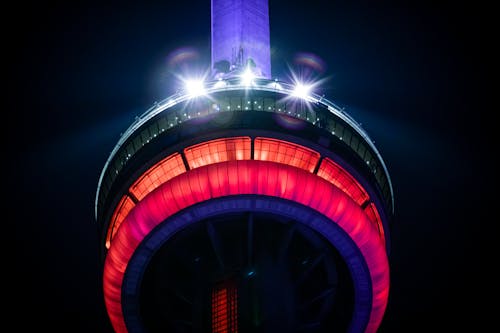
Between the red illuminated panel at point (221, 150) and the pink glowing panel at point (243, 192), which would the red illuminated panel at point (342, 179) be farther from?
the red illuminated panel at point (221, 150)

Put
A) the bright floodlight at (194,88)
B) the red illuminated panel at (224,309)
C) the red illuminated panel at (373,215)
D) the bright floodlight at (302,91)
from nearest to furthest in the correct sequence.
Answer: the red illuminated panel at (224,309)
the red illuminated panel at (373,215)
the bright floodlight at (194,88)
the bright floodlight at (302,91)

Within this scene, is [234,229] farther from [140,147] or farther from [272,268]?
[140,147]

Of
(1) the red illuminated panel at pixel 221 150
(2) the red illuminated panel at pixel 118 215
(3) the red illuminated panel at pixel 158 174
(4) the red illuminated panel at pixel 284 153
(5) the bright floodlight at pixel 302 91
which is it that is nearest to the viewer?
(1) the red illuminated panel at pixel 221 150

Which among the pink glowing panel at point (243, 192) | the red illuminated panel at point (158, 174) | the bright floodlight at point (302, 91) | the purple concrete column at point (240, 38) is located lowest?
the pink glowing panel at point (243, 192)

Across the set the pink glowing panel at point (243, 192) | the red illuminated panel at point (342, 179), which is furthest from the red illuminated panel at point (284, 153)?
the pink glowing panel at point (243, 192)

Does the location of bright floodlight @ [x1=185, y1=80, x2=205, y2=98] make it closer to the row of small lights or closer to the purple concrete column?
the row of small lights

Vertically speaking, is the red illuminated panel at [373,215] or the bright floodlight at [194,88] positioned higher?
the bright floodlight at [194,88]
